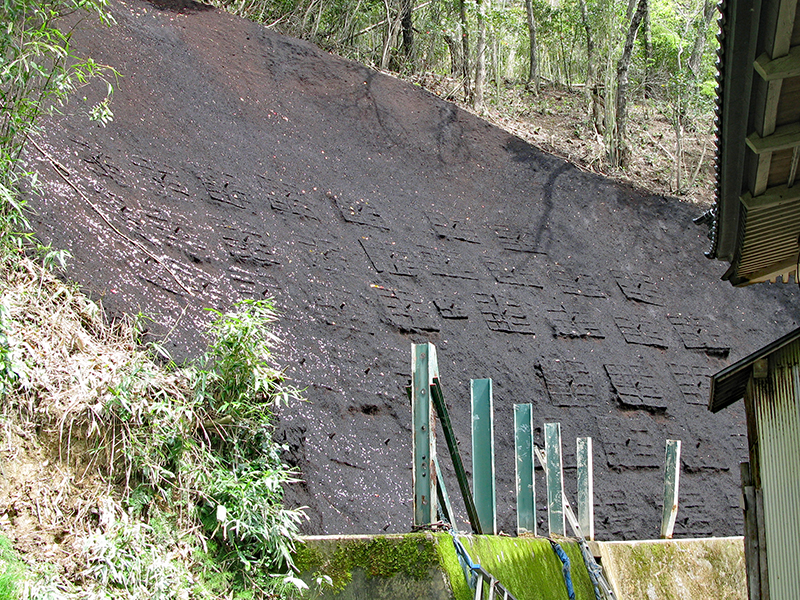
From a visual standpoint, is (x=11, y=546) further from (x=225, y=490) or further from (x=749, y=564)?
(x=749, y=564)

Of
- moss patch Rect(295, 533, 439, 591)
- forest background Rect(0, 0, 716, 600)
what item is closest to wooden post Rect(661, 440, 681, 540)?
forest background Rect(0, 0, 716, 600)

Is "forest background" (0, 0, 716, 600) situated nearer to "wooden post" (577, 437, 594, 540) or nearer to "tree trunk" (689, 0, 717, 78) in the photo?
"wooden post" (577, 437, 594, 540)

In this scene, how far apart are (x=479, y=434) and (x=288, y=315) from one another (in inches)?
117

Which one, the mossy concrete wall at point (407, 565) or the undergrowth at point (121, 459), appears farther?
the undergrowth at point (121, 459)

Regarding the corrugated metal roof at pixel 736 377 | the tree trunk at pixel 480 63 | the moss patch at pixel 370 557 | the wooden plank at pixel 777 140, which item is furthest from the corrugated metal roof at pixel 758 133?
the tree trunk at pixel 480 63

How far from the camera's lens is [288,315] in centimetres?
678

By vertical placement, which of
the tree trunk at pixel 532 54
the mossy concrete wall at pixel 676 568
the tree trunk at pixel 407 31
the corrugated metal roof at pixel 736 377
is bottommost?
the mossy concrete wall at pixel 676 568

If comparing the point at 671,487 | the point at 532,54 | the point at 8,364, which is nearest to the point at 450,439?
the point at 8,364

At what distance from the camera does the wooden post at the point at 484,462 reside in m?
4.30

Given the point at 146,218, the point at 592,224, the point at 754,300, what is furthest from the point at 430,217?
the point at 754,300

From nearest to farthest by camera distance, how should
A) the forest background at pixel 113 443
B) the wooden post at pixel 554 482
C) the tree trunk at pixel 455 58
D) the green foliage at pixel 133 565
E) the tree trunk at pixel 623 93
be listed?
the green foliage at pixel 133 565
the forest background at pixel 113 443
the wooden post at pixel 554 482
the tree trunk at pixel 623 93
the tree trunk at pixel 455 58

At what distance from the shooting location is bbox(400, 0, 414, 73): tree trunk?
43.9 ft

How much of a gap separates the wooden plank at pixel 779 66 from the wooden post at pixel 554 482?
2.92 m

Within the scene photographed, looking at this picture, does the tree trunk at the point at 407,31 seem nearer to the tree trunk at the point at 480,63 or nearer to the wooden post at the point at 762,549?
the tree trunk at the point at 480,63
